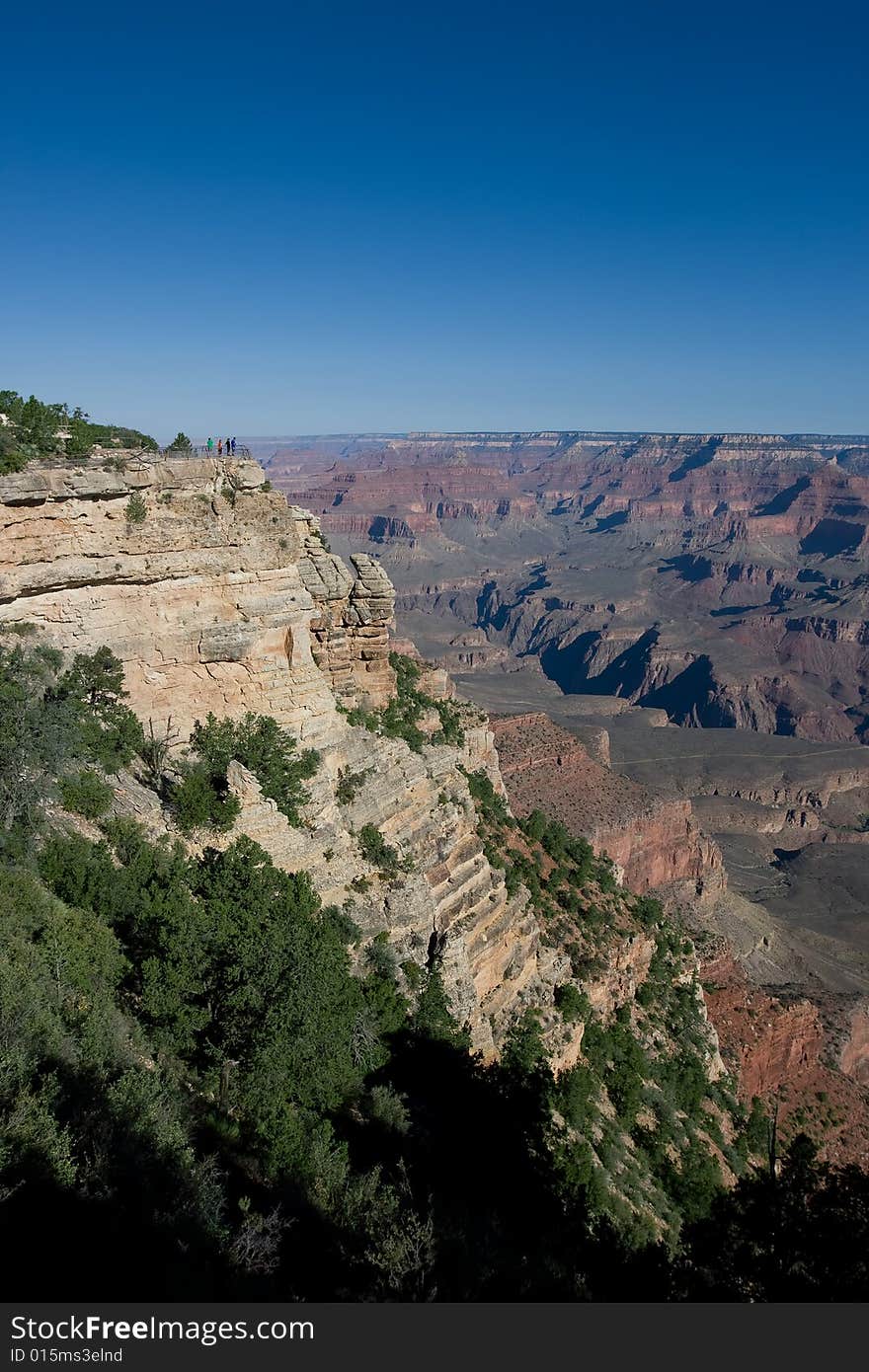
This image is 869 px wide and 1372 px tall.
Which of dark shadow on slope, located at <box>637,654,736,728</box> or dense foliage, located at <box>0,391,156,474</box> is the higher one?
dense foliage, located at <box>0,391,156,474</box>

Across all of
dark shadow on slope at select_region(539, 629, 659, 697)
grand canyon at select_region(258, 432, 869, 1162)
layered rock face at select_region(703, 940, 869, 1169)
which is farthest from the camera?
dark shadow on slope at select_region(539, 629, 659, 697)

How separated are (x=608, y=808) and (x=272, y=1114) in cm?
4860

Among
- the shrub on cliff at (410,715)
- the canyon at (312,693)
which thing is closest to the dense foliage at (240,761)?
the canyon at (312,693)

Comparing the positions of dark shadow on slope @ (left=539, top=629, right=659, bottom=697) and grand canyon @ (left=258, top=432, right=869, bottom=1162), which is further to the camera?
dark shadow on slope @ (left=539, top=629, right=659, bottom=697)

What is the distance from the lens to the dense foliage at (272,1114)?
9930 millimetres

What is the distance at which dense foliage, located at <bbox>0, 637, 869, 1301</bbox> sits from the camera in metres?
9.93

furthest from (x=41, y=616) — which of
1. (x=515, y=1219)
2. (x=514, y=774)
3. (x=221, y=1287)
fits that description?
(x=514, y=774)

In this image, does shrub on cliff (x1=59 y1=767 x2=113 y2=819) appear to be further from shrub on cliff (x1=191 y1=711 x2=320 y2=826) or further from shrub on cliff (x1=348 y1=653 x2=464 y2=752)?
shrub on cliff (x1=348 y1=653 x2=464 y2=752)

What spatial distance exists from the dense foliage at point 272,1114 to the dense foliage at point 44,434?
431 centimetres

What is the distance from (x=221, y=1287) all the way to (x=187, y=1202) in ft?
5.61

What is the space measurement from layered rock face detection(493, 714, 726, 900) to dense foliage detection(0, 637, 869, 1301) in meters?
33.8

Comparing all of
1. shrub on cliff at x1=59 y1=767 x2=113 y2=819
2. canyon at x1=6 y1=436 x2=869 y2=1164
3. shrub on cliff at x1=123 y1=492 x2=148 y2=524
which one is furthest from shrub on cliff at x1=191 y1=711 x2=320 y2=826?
shrub on cliff at x1=123 y1=492 x2=148 y2=524

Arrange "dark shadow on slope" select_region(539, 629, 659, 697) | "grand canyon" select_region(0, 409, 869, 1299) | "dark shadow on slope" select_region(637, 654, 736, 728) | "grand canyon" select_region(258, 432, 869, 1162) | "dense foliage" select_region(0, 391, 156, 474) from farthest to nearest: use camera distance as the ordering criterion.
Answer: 1. "dark shadow on slope" select_region(539, 629, 659, 697)
2. "dark shadow on slope" select_region(637, 654, 736, 728)
3. "grand canyon" select_region(258, 432, 869, 1162)
4. "dense foliage" select_region(0, 391, 156, 474)
5. "grand canyon" select_region(0, 409, 869, 1299)

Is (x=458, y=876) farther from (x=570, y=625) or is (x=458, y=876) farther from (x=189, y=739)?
(x=570, y=625)
